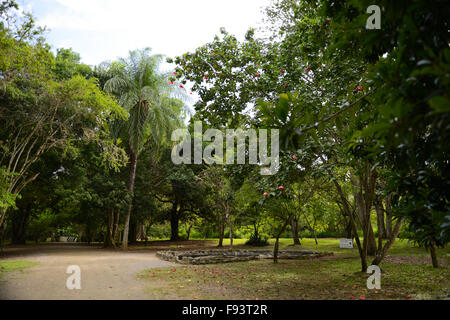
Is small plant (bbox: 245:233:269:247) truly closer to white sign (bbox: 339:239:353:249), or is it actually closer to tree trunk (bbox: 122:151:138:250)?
white sign (bbox: 339:239:353:249)

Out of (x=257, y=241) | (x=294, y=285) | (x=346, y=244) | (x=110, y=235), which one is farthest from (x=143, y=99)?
(x=346, y=244)

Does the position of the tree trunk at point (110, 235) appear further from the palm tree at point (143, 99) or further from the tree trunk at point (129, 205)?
the palm tree at point (143, 99)

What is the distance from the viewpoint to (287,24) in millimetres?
11719

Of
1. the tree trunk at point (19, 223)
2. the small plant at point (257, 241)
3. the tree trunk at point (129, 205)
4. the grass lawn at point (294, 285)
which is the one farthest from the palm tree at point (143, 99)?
the grass lawn at point (294, 285)

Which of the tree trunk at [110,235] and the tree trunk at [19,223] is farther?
the tree trunk at [19,223]

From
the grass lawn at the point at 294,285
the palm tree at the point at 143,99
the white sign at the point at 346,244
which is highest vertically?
the palm tree at the point at 143,99

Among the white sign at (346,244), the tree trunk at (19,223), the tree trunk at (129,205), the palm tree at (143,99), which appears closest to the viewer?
the palm tree at (143,99)

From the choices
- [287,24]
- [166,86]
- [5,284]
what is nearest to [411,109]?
[5,284]

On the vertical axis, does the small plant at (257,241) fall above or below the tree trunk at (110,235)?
below

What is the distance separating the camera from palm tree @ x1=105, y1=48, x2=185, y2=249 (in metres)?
16.0

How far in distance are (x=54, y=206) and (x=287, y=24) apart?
Answer: 18496mm

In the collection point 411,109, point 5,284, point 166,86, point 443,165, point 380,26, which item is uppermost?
point 166,86

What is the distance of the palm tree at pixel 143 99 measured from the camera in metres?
16.0
